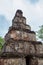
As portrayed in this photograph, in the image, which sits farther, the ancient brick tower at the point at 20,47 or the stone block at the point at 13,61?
the ancient brick tower at the point at 20,47

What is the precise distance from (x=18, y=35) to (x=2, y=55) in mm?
2437

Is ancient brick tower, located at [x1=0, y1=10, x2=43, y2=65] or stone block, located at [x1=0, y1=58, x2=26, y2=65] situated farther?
ancient brick tower, located at [x1=0, y1=10, x2=43, y2=65]

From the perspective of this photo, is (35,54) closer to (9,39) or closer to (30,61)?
(30,61)

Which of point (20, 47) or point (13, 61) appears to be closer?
point (13, 61)

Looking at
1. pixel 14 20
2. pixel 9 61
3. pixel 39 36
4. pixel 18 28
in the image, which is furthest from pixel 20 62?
pixel 39 36

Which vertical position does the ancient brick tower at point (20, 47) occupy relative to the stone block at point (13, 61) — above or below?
above

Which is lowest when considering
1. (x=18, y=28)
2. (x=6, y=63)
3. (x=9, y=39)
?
(x=6, y=63)

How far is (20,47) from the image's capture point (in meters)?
13.1

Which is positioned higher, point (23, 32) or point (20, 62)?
point (23, 32)

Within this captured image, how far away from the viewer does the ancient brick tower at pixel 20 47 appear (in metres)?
12.4

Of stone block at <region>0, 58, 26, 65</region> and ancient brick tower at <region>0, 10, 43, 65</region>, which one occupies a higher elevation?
ancient brick tower at <region>0, 10, 43, 65</region>

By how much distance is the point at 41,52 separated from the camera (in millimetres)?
13578

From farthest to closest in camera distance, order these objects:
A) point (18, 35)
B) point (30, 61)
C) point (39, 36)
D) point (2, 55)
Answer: point (39, 36)
point (18, 35)
point (30, 61)
point (2, 55)

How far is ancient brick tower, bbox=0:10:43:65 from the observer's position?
40.7ft
